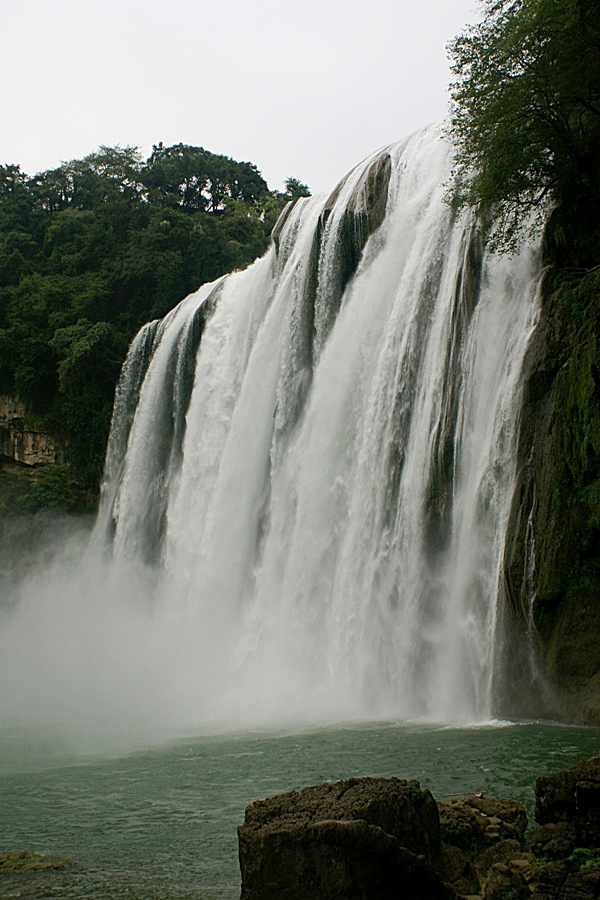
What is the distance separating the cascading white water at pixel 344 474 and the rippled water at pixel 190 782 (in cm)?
195

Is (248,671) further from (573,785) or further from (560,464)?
(573,785)

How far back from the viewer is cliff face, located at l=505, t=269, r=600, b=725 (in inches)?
339

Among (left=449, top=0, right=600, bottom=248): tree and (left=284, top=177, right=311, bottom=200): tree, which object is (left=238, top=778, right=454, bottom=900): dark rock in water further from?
(left=284, top=177, right=311, bottom=200): tree

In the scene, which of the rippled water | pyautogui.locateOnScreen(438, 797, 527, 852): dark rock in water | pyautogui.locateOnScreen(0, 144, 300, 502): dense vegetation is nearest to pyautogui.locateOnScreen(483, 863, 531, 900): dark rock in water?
pyautogui.locateOnScreen(438, 797, 527, 852): dark rock in water

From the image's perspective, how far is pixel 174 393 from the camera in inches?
892

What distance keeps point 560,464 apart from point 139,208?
103 ft

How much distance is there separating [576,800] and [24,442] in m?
26.4

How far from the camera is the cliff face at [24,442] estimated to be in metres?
28.0

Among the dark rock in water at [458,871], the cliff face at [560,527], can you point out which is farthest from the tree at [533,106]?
the dark rock in water at [458,871]

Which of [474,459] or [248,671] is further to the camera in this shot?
[248,671]

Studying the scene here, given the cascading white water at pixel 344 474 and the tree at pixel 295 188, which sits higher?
the tree at pixel 295 188

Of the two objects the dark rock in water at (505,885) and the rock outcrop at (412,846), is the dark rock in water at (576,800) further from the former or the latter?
the dark rock in water at (505,885)

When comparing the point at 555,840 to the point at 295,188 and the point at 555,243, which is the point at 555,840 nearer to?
the point at 555,243

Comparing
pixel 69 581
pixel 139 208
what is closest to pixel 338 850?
pixel 69 581
